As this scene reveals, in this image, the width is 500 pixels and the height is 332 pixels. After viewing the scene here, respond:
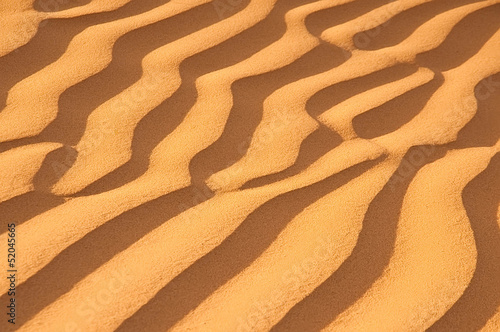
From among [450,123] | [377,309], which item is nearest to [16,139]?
[377,309]

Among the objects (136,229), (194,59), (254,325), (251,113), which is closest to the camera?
(254,325)

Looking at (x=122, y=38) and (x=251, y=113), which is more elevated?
(x=122, y=38)

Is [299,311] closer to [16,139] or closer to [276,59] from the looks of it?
[16,139]

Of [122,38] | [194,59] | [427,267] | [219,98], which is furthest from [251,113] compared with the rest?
[427,267]

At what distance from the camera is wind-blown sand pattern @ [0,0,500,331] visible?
1.38 metres

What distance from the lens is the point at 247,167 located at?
1767mm

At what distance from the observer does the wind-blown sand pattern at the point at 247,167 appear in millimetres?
1384

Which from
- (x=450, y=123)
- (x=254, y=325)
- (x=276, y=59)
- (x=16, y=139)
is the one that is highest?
(x=16, y=139)

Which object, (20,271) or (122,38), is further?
(122,38)

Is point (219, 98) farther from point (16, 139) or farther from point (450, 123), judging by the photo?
point (450, 123)

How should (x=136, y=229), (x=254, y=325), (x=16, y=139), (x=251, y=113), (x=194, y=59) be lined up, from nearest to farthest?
(x=254, y=325)
(x=136, y=229)
(x=16, y=139)
(x=251, y=113)
(x=194, y=59)

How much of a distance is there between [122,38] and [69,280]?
1.13 m

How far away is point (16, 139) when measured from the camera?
1719 millimetres

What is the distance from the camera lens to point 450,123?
81.9 inches
